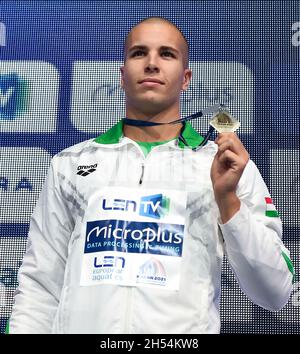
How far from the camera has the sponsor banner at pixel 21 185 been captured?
2.78m

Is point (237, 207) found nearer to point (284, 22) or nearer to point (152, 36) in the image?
point (152, 36)

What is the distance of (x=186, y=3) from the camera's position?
295 centimetres

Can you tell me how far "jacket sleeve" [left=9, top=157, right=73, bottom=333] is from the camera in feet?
6.21

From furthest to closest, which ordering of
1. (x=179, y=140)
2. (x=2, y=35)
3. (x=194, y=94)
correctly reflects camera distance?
(x=2, y=35) < (x=194, y=94) < (x=179, y=140)

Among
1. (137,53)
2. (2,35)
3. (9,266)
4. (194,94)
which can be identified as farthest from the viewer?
(2,35)

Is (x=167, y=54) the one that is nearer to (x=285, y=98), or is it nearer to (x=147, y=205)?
(x=147, y=205)

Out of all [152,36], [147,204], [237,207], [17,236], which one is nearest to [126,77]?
[152,36]

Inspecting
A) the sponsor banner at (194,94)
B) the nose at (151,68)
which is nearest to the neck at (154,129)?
the nose at (151,68)

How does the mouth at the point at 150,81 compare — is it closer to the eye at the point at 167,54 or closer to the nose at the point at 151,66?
the nose at the point at 151,66

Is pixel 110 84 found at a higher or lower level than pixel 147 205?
higher

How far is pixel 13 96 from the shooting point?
2891mm

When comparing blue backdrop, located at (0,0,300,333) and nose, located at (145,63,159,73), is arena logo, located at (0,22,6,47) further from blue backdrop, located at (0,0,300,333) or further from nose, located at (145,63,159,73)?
nose, located at (145,63,159,73)

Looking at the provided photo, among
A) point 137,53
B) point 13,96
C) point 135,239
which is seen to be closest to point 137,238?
point 135,239

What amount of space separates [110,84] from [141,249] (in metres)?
1.20
